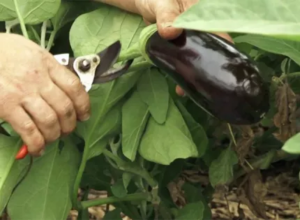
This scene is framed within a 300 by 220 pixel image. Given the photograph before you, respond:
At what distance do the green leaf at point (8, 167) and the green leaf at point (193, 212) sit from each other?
290mm

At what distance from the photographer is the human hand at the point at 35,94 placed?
2.78ft

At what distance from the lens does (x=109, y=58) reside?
87 cm

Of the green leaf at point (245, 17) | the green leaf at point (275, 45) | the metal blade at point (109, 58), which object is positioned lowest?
the metal blade at point (109, 58)

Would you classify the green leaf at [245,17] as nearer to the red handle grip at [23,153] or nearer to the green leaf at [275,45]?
the green leaf at [275,45]

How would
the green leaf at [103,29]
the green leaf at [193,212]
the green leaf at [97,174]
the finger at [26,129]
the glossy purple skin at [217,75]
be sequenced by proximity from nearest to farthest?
1. the glossy purple skin at [217,75]
2. the finger at [26,129]
3. the green leaf at [103,29]
4. the green leaf at [193,212]
5. the green leaf at [97,174]

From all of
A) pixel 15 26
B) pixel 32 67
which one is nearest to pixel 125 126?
pixel 32 67

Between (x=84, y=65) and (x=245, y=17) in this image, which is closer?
(x=245, y=17)

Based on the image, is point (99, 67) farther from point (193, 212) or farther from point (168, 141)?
point (193, 212)

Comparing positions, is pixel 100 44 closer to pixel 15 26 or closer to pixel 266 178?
pixel 15 26

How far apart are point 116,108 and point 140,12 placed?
14 centimetres

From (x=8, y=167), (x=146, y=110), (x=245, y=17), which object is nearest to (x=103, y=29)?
(x=146, y=110)

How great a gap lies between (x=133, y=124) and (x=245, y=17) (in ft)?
1.48

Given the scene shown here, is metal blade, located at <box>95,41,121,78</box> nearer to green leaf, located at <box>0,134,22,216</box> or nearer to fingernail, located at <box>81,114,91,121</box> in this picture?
fingernail, located at <box>81,114,91,121</box>

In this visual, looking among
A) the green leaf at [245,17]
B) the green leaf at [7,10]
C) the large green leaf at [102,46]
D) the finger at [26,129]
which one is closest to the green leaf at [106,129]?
the large green leaf at [102,46]
